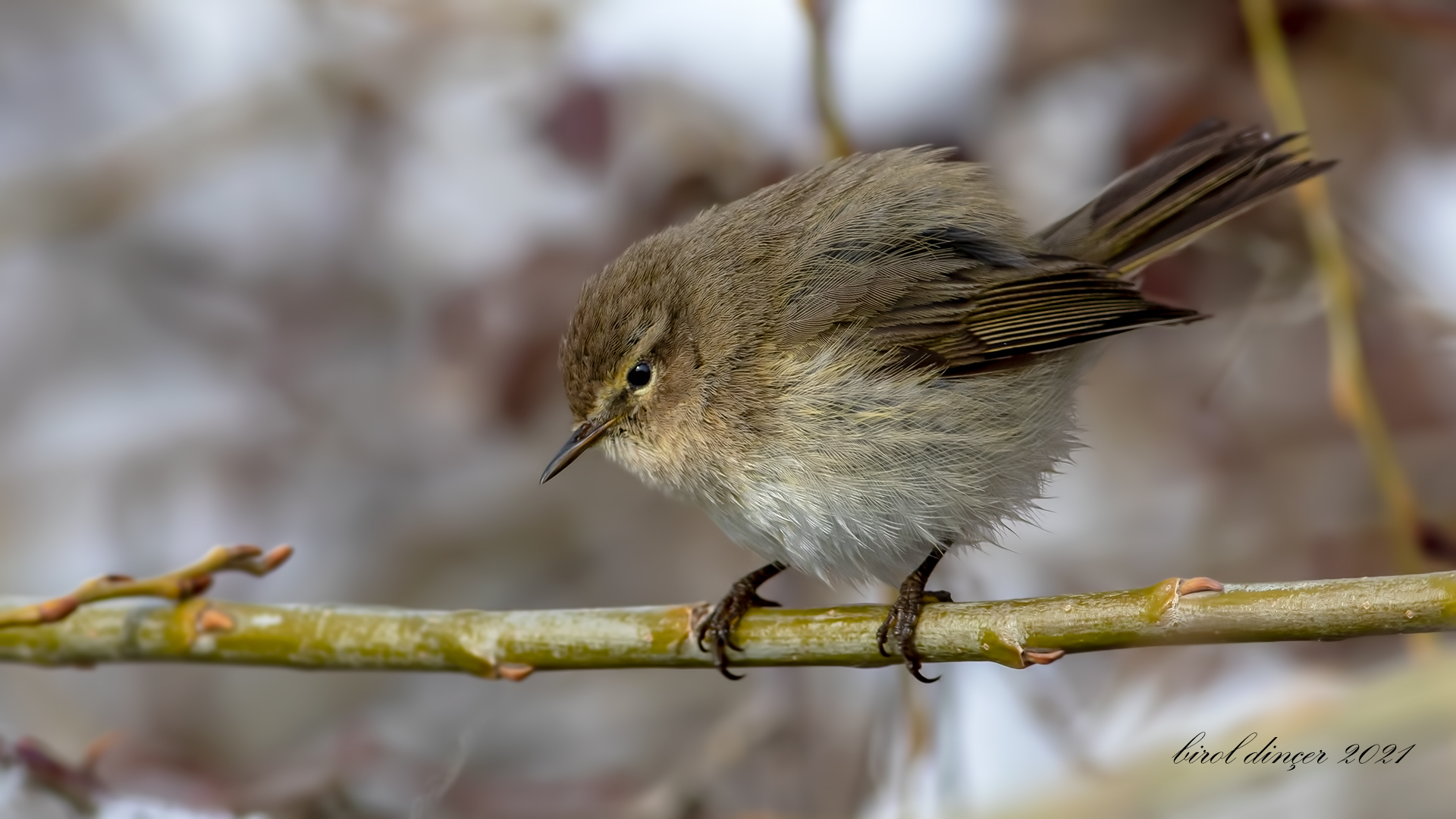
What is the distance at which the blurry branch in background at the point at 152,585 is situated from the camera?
219cm

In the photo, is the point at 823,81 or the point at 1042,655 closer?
the point at 1042,655

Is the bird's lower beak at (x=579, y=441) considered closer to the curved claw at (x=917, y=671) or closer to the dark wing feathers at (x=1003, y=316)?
the dark wing feathers at (x=1003, y=316)

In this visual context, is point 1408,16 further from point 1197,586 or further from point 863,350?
point 1197,586

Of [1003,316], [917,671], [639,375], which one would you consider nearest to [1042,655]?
[917,671]

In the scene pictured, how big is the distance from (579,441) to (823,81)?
3.44 ft

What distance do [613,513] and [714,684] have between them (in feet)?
2.46

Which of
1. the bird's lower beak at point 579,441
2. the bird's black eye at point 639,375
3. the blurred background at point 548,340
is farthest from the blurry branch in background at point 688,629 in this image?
the blurred background at point 548,340

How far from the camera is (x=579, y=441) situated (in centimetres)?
273

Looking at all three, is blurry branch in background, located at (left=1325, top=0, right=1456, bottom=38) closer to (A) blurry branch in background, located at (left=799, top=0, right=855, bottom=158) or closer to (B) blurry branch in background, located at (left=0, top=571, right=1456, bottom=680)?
(A) blurry branch in background, located at (left=799, top=0, right=855, bottom=158)

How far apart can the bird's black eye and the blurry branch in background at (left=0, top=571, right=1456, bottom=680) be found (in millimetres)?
620

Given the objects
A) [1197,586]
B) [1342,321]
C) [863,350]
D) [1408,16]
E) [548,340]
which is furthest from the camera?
[548,340]

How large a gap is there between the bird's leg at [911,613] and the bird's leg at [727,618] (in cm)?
28

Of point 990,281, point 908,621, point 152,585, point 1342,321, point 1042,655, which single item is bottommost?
point 1042,655

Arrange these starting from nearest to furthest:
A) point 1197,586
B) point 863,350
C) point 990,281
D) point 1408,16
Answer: point 1197,586, point 863,350, point 990,281, point 1408,16
